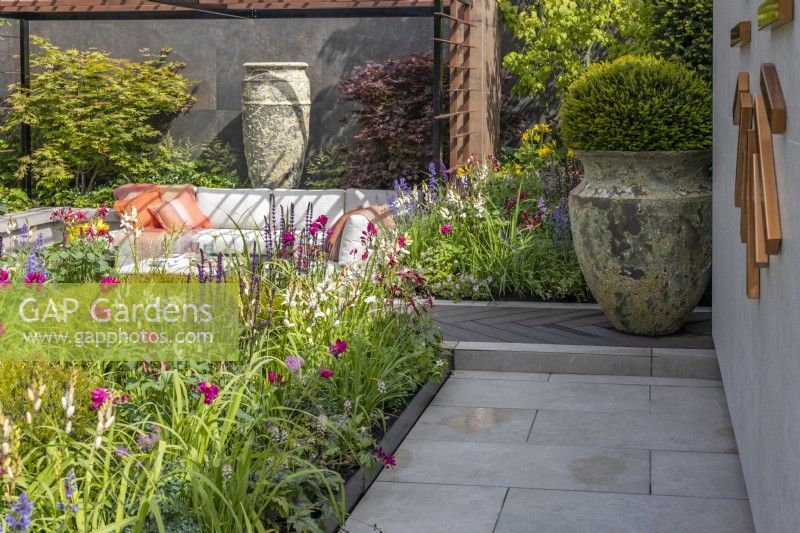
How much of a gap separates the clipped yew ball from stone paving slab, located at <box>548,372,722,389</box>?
1.22 m

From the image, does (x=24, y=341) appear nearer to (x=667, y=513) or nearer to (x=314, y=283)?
(x=314, y=283)

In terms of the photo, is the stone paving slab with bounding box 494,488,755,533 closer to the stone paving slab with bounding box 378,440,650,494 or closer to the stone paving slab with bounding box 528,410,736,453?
the stone paving slab with bounding box 378,440,650,494

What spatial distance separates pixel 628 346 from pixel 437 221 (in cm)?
235

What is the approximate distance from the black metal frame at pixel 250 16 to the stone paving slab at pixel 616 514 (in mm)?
5924

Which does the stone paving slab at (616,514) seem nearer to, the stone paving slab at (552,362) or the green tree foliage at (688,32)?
the stone paving slab at (552,362)

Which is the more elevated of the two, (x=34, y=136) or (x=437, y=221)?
(x=34, y=136)

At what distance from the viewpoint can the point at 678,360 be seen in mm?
6016

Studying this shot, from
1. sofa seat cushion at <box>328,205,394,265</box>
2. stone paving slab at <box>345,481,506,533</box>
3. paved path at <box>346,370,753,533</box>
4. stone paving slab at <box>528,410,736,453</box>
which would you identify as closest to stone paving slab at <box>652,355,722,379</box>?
paved path at <box>346,370,753,533</box>

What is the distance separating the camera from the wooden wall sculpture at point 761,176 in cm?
288

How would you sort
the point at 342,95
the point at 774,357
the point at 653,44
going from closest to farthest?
the point at 774,357
the point at 653,44
the point at 342,95

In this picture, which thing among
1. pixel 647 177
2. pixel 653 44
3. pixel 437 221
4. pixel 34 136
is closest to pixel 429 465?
pixel 647 177

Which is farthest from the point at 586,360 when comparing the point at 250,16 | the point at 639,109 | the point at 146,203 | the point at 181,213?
the point at 250,16

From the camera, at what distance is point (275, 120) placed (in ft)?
42.3

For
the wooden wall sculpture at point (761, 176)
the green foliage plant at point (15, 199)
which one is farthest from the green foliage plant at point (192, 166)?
the wooden wall sculpture at point (761, 176)
